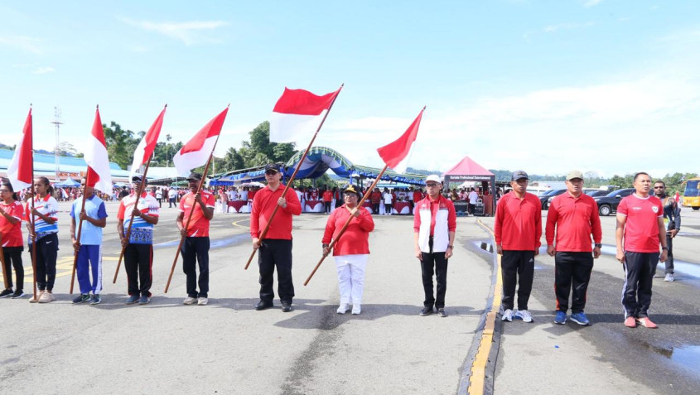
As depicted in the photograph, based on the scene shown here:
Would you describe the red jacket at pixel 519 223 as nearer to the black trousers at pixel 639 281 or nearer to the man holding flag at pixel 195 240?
the black trousers at pixel 639 281

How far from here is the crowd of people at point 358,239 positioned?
17.4 ft

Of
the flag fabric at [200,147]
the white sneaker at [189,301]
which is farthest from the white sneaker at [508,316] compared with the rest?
the flag fabric at [200,147]

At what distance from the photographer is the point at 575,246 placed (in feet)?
17.2

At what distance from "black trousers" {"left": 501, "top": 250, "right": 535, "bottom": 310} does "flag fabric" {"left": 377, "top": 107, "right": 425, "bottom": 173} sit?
5.68ft

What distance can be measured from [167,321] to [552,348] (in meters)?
4.42

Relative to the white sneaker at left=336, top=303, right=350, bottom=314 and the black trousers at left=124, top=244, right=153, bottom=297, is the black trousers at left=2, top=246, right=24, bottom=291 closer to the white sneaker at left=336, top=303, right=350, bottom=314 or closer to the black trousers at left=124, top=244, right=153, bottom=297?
the black trousers at left=124, top=244, right=153, bottom=297

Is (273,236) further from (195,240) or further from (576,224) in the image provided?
(576,224)

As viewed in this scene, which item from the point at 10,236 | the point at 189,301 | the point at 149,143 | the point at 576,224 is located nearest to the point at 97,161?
the point at 149,143

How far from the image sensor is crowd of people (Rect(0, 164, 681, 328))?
530 cm

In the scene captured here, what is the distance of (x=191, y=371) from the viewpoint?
3926mm

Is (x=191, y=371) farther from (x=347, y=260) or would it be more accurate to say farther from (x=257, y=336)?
(x=347, y=260)

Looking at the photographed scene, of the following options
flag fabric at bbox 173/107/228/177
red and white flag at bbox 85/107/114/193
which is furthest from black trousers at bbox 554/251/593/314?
red and white flag at bbox 85/107/114/193

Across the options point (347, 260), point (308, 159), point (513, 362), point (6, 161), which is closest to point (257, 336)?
point (347, 260)

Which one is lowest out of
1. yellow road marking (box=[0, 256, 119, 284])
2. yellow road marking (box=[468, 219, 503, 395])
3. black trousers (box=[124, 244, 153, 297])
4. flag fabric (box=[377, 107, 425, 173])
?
yellow road marking (box=[0, 256, 119, 284])
